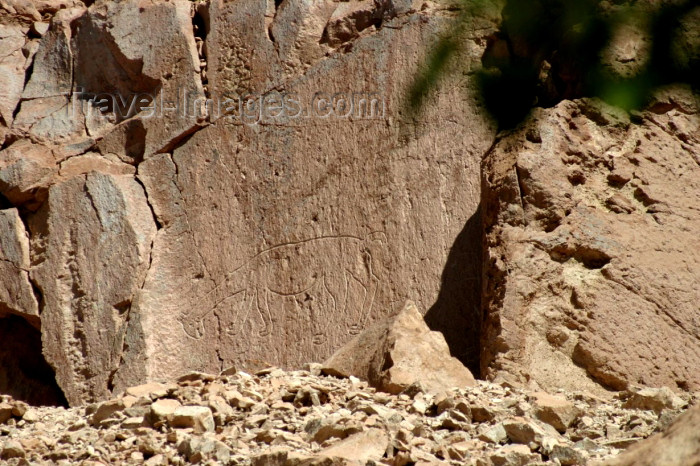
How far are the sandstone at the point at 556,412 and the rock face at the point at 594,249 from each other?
2.03 ft

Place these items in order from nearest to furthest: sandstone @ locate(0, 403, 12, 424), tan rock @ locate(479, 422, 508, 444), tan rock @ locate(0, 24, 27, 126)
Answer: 1. tan rock @ locate(479, 422, 508, 444)
2. sandstone @ locate(0, 403, 12, 424)
3. tan rock @ locate(0, 24, 27, 126)

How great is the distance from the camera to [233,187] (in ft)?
19.0

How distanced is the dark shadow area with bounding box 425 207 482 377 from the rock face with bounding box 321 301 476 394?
67 cm

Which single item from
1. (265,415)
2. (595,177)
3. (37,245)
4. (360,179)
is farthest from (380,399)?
(37,245)

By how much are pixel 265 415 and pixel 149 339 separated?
219 centimetres

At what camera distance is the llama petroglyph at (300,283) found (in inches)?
207

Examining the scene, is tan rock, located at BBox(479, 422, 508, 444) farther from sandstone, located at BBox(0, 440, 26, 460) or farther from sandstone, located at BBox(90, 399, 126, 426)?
sandstone, located at BBox(0, 440, 26, 460)

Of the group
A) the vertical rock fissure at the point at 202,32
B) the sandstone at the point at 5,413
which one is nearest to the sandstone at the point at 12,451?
the sandstone at the point at 5,413

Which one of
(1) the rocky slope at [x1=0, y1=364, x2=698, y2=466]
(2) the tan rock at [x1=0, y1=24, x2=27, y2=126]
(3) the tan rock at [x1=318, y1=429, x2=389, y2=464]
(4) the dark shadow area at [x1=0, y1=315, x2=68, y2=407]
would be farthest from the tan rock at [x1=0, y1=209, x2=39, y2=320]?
(3) the tan rock at [x1=318, y1=429, x2=389, y2=464]

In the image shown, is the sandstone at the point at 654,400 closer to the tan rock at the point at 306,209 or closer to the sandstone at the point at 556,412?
the sandstone at the point at 556,412

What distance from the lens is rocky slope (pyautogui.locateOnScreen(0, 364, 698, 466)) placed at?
308 cm

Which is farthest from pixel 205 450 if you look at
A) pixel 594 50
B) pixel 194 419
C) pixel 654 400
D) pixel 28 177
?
pixel 28 177

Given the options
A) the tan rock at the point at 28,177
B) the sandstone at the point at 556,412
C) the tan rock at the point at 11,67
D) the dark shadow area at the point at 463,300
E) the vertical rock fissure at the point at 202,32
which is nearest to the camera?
the sandstone at the point at 556,412

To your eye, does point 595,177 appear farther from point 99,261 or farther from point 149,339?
point 99,261
